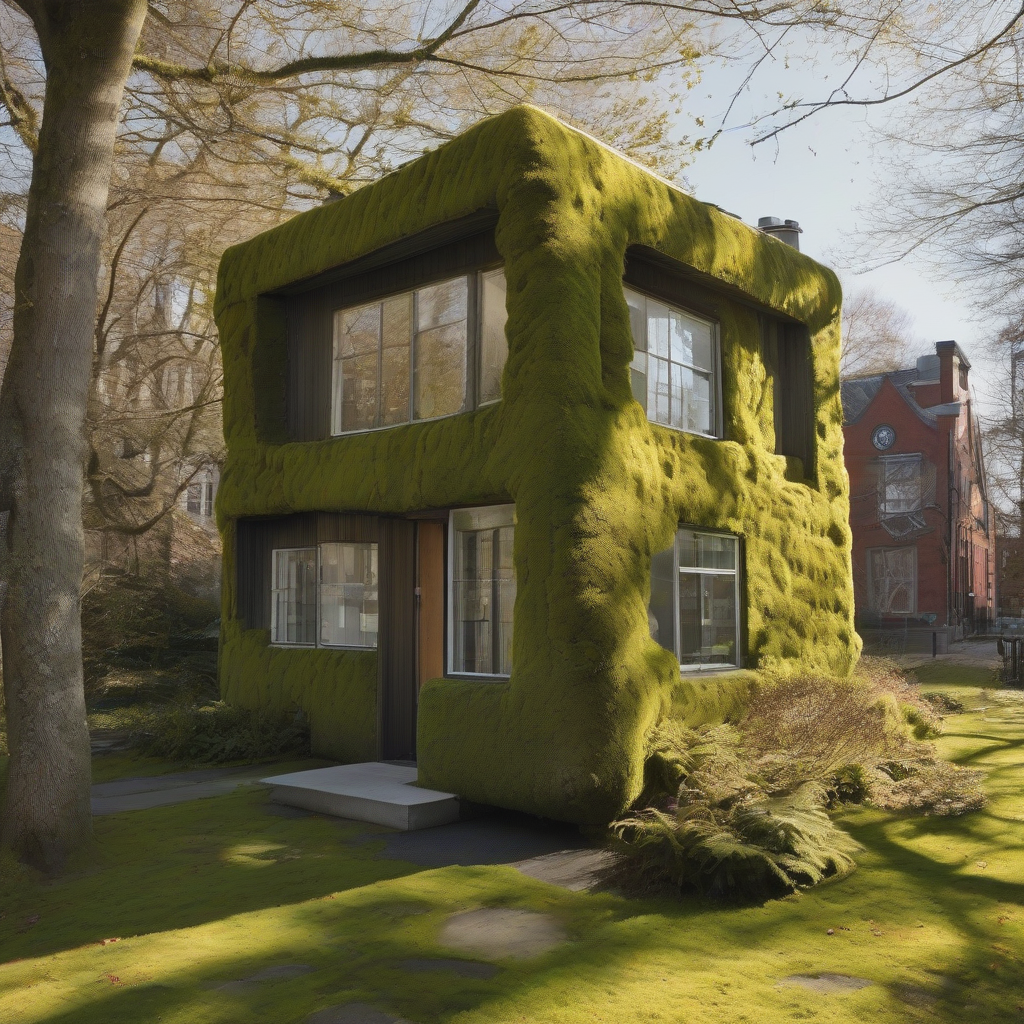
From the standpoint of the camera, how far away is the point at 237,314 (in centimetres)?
1502

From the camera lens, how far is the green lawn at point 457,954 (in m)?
5.76

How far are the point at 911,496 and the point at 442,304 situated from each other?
29.5 m

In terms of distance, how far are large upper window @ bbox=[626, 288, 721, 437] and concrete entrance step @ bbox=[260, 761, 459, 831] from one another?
16.6 ft

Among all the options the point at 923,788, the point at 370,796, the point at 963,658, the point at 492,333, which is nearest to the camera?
the point at 370,796

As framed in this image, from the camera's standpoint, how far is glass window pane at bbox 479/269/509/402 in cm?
1141

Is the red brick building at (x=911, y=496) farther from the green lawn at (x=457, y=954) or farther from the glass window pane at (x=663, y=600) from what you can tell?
the green lawn at (x=457, y=954)

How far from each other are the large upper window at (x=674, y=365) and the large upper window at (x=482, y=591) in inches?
93.4

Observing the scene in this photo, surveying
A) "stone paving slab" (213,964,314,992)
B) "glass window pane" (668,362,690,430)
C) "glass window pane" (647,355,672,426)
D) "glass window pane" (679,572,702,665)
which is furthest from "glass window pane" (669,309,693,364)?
"stone paving slab" (213,964,314,992)

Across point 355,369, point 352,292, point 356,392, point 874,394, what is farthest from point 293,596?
point 874,394

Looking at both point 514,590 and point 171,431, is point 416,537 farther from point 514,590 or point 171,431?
point 171,431

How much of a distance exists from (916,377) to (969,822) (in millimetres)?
32511

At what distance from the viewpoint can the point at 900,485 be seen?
37750 millimetres

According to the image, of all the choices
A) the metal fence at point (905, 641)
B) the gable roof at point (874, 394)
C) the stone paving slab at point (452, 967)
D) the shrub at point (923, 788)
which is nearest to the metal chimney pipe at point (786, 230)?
the shrub at point (923, 788)

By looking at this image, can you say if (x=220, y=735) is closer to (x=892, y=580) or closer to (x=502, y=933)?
(x=502, y=933)
